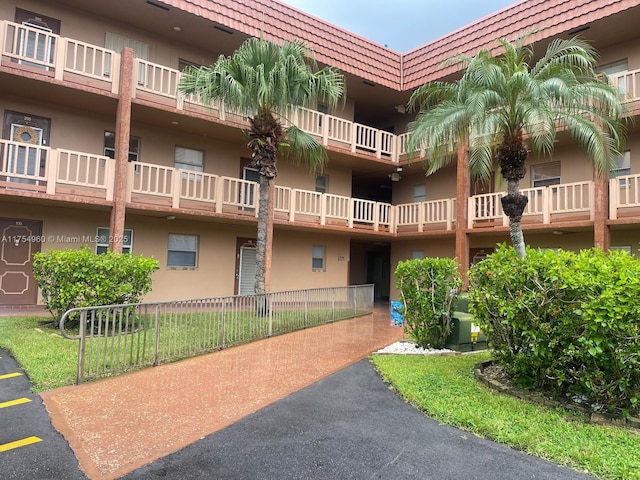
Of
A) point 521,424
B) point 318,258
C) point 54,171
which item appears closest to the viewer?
point 521,424

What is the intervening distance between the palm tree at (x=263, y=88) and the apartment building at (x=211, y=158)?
1789 millimetres

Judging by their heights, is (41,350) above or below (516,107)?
below

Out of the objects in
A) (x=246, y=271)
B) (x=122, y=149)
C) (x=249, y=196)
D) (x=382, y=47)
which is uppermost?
(x=382, y=47)

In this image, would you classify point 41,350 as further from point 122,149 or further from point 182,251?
point 182,251

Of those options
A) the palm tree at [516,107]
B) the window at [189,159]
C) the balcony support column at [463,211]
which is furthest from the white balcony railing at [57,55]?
the balcony support column at [463,211]

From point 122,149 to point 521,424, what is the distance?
11.2 meters

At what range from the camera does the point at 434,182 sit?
18.1 metres

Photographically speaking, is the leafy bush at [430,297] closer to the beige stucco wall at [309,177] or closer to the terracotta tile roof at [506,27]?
the terracotta tile roof at [506,27]

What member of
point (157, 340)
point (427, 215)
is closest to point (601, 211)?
point (427, 215)

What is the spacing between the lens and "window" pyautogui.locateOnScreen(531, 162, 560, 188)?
47.9 ft

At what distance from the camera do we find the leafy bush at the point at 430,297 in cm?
818

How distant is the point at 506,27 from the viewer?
1420cm

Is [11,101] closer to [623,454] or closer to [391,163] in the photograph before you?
[391,163]

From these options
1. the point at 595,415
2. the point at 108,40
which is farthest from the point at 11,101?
the point at 595,415
